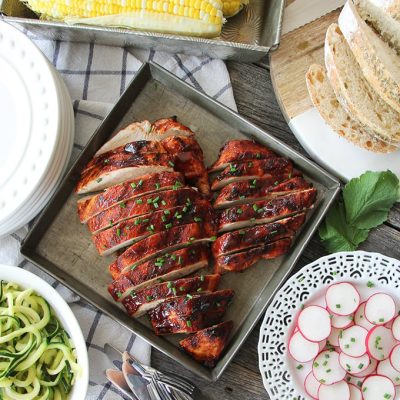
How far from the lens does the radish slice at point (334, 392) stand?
3.35m

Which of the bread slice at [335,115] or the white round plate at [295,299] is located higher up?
the bread slice at [335,115]

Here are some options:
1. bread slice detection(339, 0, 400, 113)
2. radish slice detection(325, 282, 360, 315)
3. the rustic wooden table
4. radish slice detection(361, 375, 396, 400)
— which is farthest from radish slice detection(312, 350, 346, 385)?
bread slice detection(339, 0, 400, 113)

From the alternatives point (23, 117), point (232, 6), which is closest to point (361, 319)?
point (232, 6)

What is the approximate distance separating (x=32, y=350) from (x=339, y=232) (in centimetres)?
181

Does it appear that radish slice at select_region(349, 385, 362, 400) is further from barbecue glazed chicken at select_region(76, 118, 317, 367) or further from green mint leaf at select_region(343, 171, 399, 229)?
green mint leaf at select_region(343, 171, 399, 229)

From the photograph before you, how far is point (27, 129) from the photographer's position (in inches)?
135

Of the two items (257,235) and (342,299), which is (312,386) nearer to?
(342,299)

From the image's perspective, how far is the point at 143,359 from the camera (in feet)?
11.8

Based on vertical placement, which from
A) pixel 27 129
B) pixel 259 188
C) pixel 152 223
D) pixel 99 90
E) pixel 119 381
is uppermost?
pixel 99 90

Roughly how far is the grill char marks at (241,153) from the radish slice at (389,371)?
1296mm

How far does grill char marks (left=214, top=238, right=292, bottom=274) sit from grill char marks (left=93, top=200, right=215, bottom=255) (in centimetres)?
24

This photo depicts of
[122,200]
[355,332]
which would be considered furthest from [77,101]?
[355,332]

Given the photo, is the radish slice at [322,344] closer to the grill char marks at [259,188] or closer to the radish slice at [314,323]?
the radish slice at [314,323]

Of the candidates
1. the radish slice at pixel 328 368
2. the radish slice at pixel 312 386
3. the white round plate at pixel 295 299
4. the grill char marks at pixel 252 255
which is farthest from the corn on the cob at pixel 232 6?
the radish slice at pixel 312 386
